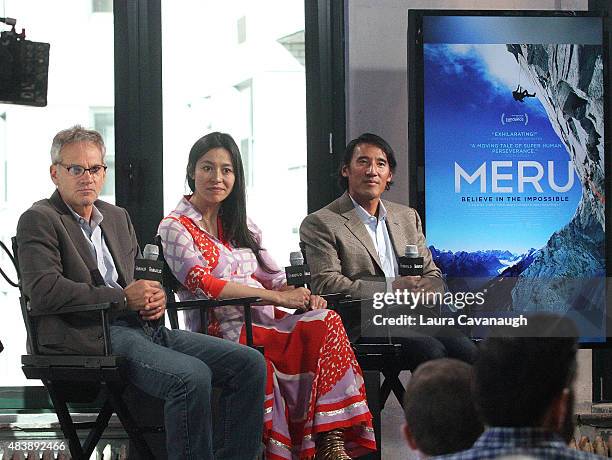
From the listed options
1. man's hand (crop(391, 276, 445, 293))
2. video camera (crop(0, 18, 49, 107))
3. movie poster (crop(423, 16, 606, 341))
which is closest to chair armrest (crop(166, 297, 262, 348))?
man's hand (crop(391, 276, 445, 293))

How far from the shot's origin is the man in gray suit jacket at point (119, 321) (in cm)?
352

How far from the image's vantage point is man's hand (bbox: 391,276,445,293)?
443 cm

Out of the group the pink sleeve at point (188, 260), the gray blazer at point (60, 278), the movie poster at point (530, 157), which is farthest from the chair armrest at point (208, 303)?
the movie poster at point (530, 157)

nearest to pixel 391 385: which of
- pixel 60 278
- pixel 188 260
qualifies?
pixel 188 260

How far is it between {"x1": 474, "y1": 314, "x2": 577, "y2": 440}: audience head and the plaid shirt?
12 mm

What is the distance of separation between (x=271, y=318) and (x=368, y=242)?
617mm

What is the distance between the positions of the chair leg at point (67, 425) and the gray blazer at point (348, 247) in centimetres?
117

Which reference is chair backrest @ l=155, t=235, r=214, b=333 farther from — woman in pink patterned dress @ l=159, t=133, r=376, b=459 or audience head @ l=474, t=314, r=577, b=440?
audience head @ l=474, t=314, r=577, b=440

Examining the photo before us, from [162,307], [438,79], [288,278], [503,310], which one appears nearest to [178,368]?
[162,307]

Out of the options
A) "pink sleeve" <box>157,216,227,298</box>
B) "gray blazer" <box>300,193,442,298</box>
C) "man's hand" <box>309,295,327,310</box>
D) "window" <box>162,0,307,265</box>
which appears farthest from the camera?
"window" <box>162,0,307,265</box>

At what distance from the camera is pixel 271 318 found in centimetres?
412

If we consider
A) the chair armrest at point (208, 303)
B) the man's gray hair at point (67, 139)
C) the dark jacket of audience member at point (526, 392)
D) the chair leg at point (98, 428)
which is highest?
the man's gray hair at point (67, 139)

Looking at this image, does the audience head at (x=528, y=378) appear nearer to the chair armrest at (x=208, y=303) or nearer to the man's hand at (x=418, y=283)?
the chair armrest at (x=208, y=303)

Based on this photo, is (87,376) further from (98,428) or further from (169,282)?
(169,282)
